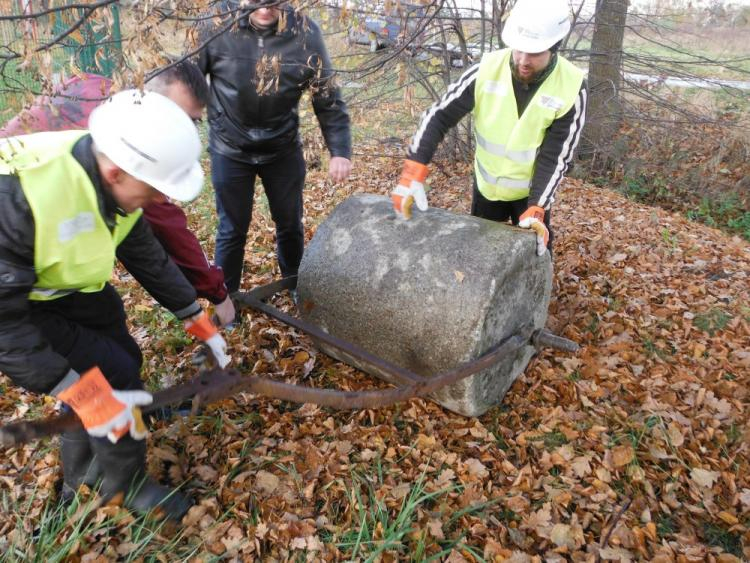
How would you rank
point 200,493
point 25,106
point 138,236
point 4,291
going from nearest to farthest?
point 4,291 < point 25,106 < point 138,236 < point 200,493

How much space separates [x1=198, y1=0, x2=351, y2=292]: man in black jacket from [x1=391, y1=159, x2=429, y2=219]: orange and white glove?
653mm

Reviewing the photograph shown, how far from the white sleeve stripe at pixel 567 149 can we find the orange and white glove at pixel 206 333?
6.61 ft

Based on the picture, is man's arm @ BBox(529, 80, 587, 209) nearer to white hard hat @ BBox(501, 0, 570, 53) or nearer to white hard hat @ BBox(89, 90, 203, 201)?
white hard hat @ BBox(501, 0, 570, 53)

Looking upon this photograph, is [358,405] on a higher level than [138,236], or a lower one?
lower

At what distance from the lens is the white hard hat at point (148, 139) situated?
186 cm

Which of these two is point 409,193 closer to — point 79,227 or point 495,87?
point 495,87

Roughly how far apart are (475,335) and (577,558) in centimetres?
112

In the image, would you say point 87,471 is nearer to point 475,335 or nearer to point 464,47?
point 475,335

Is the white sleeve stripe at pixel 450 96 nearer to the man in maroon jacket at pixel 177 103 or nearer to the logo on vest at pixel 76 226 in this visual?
the man in maroon jacket at pixel 177 103

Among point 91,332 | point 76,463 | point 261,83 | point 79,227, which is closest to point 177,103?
point 261,83

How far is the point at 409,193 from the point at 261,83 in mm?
1084

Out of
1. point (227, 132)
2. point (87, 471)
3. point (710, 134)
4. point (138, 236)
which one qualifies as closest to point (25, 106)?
point (138, 236)

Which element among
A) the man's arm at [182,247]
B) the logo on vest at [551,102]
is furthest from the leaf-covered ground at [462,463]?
the logo on vest at [551,102]

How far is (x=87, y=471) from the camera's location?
2.52m
